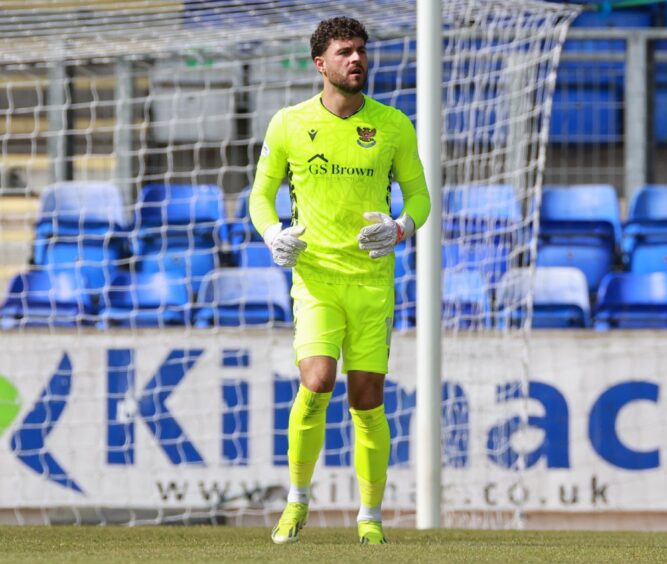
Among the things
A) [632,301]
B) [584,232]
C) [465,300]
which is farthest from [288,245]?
[584,232]

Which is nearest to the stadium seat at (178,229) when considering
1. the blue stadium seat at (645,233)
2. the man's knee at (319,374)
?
the blue stadium seat at (645,233)

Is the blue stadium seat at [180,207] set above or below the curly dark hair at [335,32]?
below

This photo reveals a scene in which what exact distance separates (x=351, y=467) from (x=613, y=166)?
116 inches

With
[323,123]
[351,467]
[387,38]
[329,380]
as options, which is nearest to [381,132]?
[323,123]

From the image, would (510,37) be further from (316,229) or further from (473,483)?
(316,229)

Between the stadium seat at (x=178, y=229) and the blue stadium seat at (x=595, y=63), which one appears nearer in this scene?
the stadium seat at (x=178, y=229)

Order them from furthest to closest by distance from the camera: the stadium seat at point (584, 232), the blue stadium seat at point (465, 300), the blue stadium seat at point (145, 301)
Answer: the stadium seat at point (584, 232) → the blue stadium seat at point (145, 301) → the blue stadium seat at point (465, 300)

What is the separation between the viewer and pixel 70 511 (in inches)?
286

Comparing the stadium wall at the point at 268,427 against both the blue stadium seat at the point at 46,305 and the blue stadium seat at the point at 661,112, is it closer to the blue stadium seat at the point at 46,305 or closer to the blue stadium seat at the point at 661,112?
the blue stadium seat at the point at 46,305

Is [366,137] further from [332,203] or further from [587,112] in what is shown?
[587,112]

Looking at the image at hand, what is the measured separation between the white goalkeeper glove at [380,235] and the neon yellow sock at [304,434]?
1.72ft

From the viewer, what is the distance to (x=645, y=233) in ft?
27.7

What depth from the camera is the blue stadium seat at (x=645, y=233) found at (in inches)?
331

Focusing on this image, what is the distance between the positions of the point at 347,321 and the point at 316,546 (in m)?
0.79
